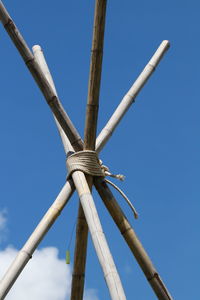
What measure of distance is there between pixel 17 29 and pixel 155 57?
286 centimetres

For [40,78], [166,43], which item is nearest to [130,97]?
[166,43]

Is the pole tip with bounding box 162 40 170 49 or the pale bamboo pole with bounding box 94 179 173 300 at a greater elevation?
the pole tip with bounding box 162 40 170 49

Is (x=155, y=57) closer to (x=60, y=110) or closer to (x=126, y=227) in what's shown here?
(x=60, y=110)

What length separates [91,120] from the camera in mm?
9984

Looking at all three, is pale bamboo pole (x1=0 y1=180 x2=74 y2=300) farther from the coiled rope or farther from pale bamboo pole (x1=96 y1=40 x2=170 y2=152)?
pale bamboo pole (x1=96 y1=40 x2=170 y2=152)

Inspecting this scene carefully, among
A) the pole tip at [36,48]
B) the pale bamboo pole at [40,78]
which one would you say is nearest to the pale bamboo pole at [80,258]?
the pale bamboo pole at [40,78]

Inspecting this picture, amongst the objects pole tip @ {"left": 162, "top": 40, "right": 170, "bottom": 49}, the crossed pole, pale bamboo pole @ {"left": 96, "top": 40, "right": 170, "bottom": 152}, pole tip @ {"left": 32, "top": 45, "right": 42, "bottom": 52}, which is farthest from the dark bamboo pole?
pole tip @ {"left": 32, "top": 45, "right": 42, "bottom": 52}

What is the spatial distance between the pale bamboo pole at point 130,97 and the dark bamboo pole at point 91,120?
599mm

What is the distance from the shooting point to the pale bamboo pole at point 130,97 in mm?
10844

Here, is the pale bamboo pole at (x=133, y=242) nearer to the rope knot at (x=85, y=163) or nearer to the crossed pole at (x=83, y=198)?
the crossed pole at (x=83, y=198)

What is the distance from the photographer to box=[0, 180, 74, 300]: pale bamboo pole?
900 cm

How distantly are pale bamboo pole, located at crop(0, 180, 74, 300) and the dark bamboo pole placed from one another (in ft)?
0.97

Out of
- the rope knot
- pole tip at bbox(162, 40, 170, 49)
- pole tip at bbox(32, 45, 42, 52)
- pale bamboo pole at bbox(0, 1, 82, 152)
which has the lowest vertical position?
the rope knot

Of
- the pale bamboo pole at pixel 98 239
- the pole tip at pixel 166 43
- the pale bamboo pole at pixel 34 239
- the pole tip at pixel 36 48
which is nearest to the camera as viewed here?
the pale bamboo pole at pixel 98 239
